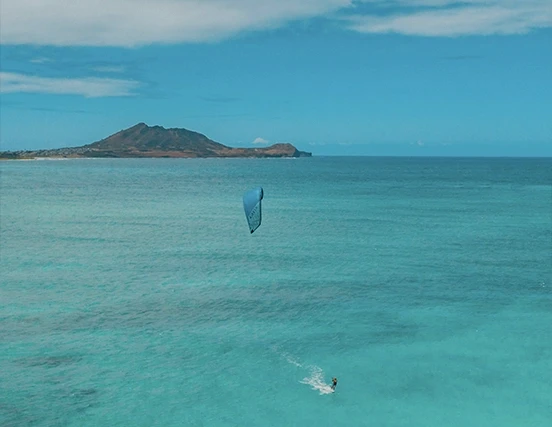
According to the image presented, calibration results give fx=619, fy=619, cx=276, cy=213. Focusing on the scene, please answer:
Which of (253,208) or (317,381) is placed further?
(253,208)

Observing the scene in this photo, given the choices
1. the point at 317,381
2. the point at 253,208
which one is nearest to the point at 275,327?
the point at 317,381

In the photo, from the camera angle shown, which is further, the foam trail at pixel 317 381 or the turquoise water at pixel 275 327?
the foam trail at pixel 317 381

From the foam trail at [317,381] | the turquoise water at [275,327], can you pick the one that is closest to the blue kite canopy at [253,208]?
the turquoise water at [275,327]

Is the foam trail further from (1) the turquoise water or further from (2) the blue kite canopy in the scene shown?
(2) the blue kite canopy

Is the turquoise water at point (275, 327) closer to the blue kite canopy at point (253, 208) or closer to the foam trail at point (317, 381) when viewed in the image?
the foam trail at point (317, 381)

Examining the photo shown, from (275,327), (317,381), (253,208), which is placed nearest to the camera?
(317,381)

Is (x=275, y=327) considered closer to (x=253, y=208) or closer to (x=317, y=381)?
(x=317, y=381)

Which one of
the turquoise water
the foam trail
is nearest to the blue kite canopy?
the turquoise water

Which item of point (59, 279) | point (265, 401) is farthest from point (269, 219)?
point (265, 401)
